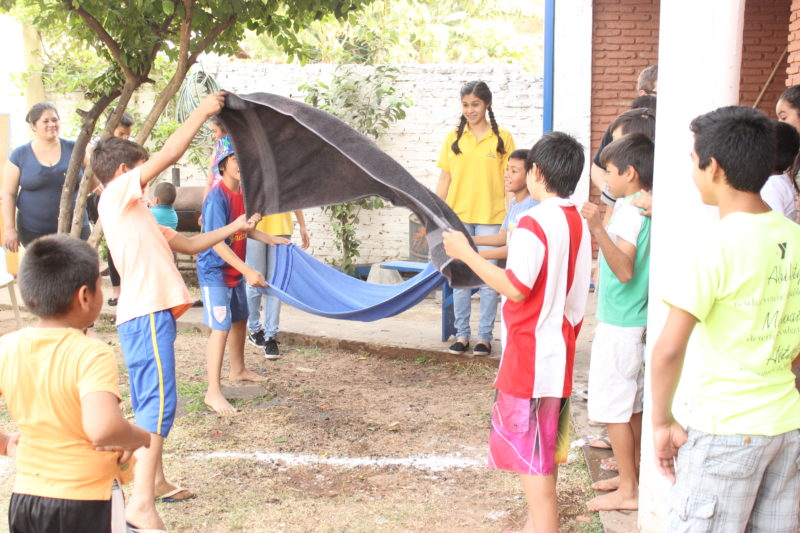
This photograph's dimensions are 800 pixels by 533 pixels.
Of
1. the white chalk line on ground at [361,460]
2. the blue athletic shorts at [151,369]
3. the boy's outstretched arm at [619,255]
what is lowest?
the white chalk line on ground at [361,460]

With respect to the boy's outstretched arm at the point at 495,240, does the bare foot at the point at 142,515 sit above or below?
below

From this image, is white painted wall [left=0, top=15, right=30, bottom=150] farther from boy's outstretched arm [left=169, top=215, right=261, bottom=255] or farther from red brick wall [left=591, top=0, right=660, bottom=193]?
boy's outstretched arm [left=169, top=215, right=261, bottom=255]

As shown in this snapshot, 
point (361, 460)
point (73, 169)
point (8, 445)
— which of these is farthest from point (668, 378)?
point (73, 169)

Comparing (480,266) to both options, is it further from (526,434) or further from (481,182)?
(481,182)

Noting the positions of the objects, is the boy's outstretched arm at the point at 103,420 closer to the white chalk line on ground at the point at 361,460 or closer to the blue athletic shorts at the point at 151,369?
the blue athletic shorts at the point at 151,369

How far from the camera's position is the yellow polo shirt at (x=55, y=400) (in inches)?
77.9

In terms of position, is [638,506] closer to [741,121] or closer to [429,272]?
[741,121]

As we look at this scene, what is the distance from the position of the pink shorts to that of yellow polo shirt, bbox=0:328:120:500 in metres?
1.33

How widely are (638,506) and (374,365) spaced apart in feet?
10.0

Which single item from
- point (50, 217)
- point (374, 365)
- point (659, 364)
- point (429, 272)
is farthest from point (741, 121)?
point (50, 217)

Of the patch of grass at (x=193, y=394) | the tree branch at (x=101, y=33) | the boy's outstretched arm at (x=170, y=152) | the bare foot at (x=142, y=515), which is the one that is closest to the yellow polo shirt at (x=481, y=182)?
the patch of grass at (x=193, y=394)

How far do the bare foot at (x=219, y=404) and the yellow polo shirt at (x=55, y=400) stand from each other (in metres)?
2.62

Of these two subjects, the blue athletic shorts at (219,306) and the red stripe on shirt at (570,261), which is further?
the blue athletic shorts at (219,306)

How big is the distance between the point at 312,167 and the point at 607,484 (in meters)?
1.94
